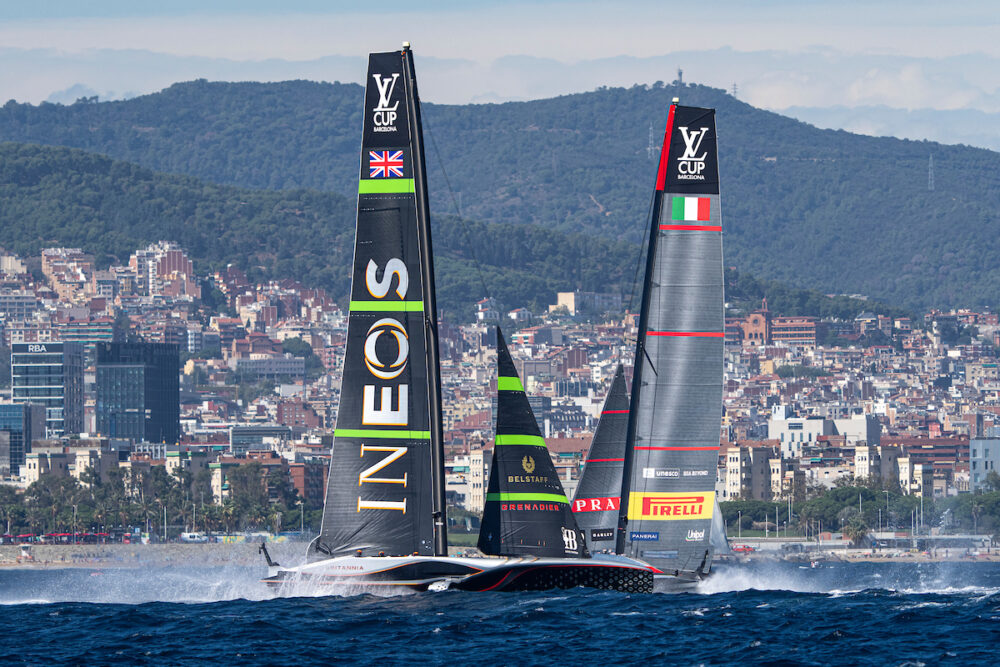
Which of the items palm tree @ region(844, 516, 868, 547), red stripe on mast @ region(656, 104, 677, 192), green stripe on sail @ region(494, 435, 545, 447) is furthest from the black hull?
palm tree @ region(844, 516, 868, 547)

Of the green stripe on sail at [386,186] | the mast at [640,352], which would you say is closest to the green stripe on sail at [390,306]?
the green stripe on sail at [386,186]

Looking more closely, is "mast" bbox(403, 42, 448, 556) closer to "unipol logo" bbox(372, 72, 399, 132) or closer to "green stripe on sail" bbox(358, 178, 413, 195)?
"green stripe on sail" bbox(358, 178, 413, 195)

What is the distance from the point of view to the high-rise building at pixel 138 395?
192000 mm

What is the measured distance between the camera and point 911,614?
1156 inches

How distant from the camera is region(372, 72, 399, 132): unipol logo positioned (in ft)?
99.6

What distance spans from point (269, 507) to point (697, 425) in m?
101

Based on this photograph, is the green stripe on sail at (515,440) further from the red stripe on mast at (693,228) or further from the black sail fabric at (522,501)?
the red stripe on mast at (693,228)

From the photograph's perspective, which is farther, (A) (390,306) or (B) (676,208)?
(B) (676,208)

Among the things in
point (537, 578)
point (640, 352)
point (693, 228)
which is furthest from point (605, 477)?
point (693, 228)

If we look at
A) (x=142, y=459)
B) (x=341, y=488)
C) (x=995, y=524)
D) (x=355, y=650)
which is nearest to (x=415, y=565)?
(x=341, y=488)

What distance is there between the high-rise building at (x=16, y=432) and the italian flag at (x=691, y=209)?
13211 centimetres

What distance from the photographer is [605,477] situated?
33.5m

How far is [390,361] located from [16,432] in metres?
143

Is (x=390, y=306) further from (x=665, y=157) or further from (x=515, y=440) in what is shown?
Answer: (x=665, y=157)
